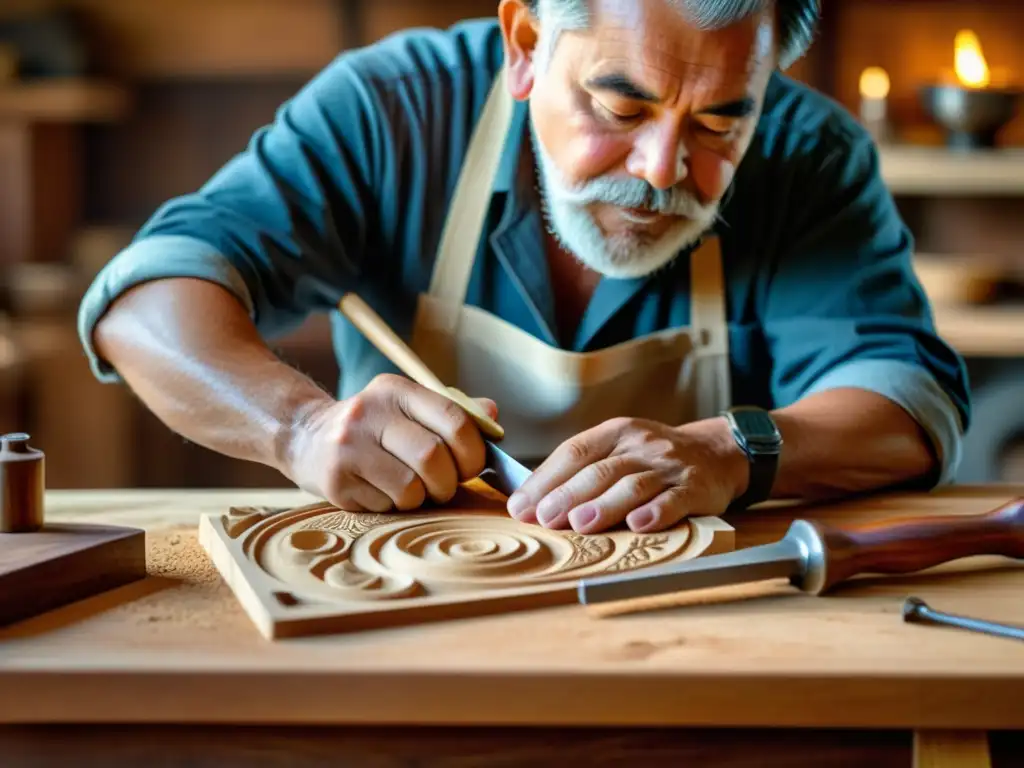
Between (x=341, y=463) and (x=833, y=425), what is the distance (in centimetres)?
68

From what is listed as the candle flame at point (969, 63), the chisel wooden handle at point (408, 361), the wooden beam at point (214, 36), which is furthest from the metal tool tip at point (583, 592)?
the wooden beam at point (214, 36)

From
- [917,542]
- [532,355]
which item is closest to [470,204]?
[532,355]

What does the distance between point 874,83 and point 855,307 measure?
7.26 ft

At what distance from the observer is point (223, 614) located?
110 cm

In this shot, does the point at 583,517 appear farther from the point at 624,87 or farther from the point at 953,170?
the point at 953,170

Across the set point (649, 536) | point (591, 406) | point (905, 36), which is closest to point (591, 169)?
point (591, 406)

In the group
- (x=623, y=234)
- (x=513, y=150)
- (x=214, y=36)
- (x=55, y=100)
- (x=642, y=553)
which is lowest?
(x=642, y=553)

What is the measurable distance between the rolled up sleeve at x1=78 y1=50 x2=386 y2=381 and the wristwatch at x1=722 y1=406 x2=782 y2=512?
0.72 meters

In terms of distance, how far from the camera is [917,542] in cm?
124

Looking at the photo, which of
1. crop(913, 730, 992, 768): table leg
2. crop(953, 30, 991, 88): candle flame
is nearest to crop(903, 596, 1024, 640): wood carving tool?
crop(913, 730, 992, 768): table leg

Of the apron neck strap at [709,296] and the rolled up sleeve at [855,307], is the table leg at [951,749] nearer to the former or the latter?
the rolled up sleeve at [855,307]

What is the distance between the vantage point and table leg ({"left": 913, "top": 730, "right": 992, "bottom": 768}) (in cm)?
100

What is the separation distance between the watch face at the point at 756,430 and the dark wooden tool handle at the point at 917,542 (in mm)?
246

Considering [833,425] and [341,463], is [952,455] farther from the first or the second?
[341,463]
